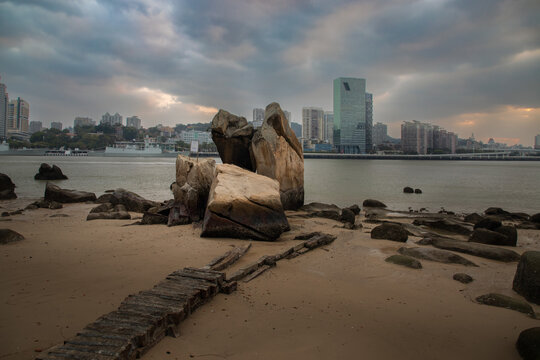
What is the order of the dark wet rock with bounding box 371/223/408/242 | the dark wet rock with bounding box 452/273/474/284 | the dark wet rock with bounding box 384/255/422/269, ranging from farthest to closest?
the dark wet rock with bounding box 371/223/408/242 → the dark wet rock with bounding box 384/255/422/269 → the dark wet rock with bounding box 452/273/474/284

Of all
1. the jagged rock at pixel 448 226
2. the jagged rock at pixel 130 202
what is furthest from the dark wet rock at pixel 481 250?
the jagged rock at pixel 130 202

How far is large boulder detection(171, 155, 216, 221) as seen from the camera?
12.5 meters

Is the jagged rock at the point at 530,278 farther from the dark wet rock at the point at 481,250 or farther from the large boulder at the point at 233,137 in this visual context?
the large boulder at the point at 233,137

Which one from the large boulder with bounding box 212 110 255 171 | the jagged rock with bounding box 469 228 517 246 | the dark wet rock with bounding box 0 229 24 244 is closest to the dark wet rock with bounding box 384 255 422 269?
the jagged rock with bounding box 469 228 517 246

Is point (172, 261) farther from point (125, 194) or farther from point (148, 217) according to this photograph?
point (125, 194)

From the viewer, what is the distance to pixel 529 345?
374 cm

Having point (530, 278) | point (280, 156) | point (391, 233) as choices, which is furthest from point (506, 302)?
point (280, 156)

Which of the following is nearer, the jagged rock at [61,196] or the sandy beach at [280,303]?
the sandy beach at [280,303]

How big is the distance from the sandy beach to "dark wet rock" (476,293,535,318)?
0.62 feet

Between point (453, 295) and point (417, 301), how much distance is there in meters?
0.86

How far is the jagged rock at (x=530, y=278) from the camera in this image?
219 inches

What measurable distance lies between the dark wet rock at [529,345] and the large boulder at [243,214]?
657 cm

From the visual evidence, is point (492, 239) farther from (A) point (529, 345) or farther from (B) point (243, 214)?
(B) point (243, 214)

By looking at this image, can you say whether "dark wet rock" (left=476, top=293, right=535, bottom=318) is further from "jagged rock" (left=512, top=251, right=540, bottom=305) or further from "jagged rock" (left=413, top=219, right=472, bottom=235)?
"jagged rock" (left=413, top=219, right=472, bottom=235)
